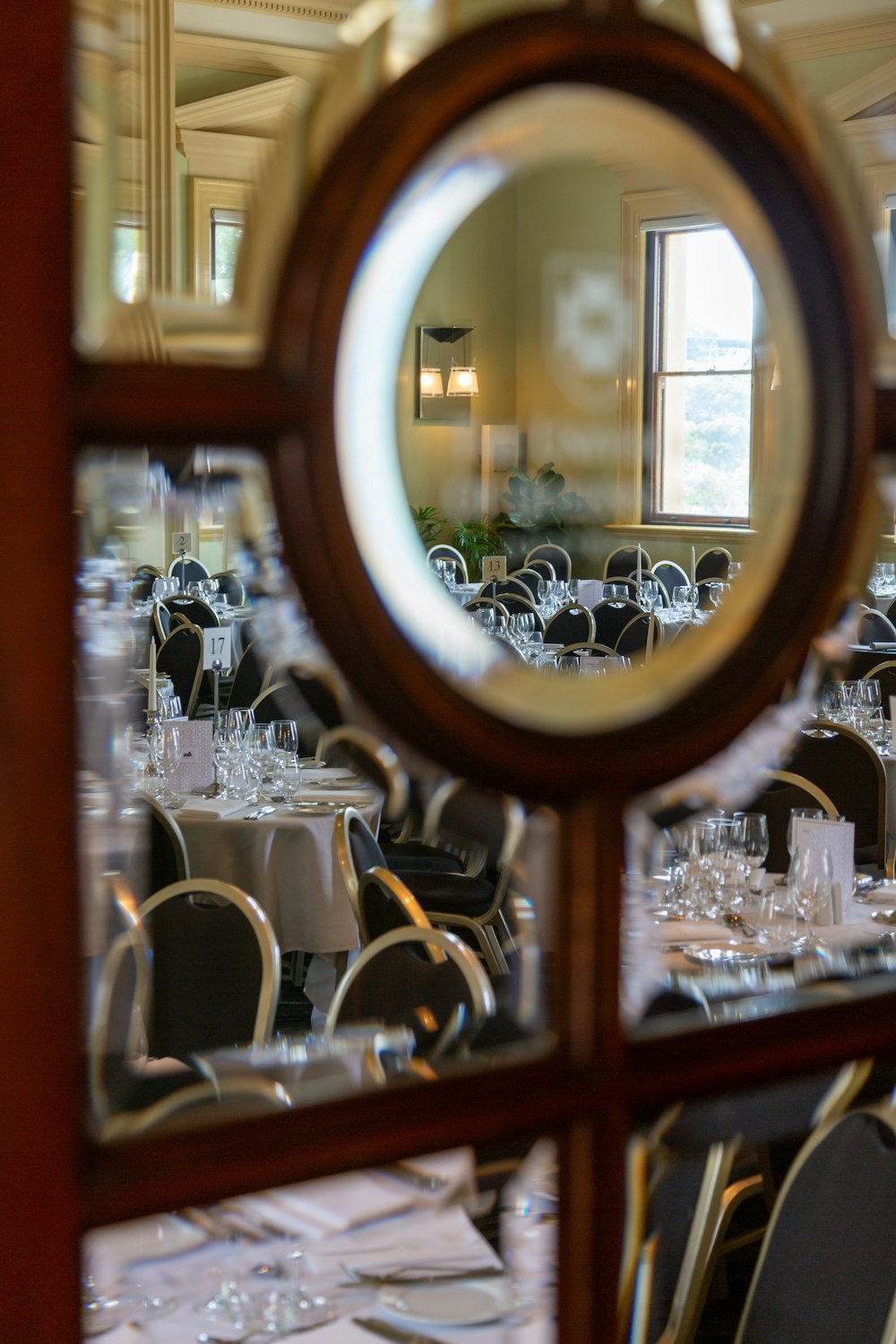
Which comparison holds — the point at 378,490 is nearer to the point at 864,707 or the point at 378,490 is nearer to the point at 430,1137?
the point at 430,1137

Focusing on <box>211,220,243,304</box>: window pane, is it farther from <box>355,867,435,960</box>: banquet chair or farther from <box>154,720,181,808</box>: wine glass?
<box>154,720,181,808</box>: wine glass

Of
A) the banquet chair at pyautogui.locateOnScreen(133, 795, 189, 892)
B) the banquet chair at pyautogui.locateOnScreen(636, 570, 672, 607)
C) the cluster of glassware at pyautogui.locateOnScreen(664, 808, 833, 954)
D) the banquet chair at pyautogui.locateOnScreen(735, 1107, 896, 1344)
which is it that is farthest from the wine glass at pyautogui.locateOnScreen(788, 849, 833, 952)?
the banquet chair at pyautogui.locateOnScreen(636, 570, 672, 607)

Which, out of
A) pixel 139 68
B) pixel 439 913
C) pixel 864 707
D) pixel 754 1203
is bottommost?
pixel 754 1203

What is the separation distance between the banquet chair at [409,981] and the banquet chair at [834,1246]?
549 mm

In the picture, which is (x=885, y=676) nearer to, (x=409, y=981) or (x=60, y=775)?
(x=409, y=981)

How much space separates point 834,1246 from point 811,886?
3.73 ft

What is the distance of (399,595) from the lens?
0.32 m

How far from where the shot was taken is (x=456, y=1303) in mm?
634

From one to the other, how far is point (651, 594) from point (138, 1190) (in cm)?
719

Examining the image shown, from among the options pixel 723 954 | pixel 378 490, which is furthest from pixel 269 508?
pixel 723 954

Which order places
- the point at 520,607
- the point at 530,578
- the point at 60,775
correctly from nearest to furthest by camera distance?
the point at 60,775, the point at 520,607, the point at 530,578

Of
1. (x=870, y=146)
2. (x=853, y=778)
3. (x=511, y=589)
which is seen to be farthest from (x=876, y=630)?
(x=870, y=146)

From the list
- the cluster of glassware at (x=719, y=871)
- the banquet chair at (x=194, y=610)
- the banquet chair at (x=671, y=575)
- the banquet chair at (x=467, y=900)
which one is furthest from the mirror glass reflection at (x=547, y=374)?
the banquet chair at (x=671, y=575)

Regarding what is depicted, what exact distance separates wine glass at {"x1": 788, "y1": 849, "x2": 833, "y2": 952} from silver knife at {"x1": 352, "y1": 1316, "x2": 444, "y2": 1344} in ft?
6.32
